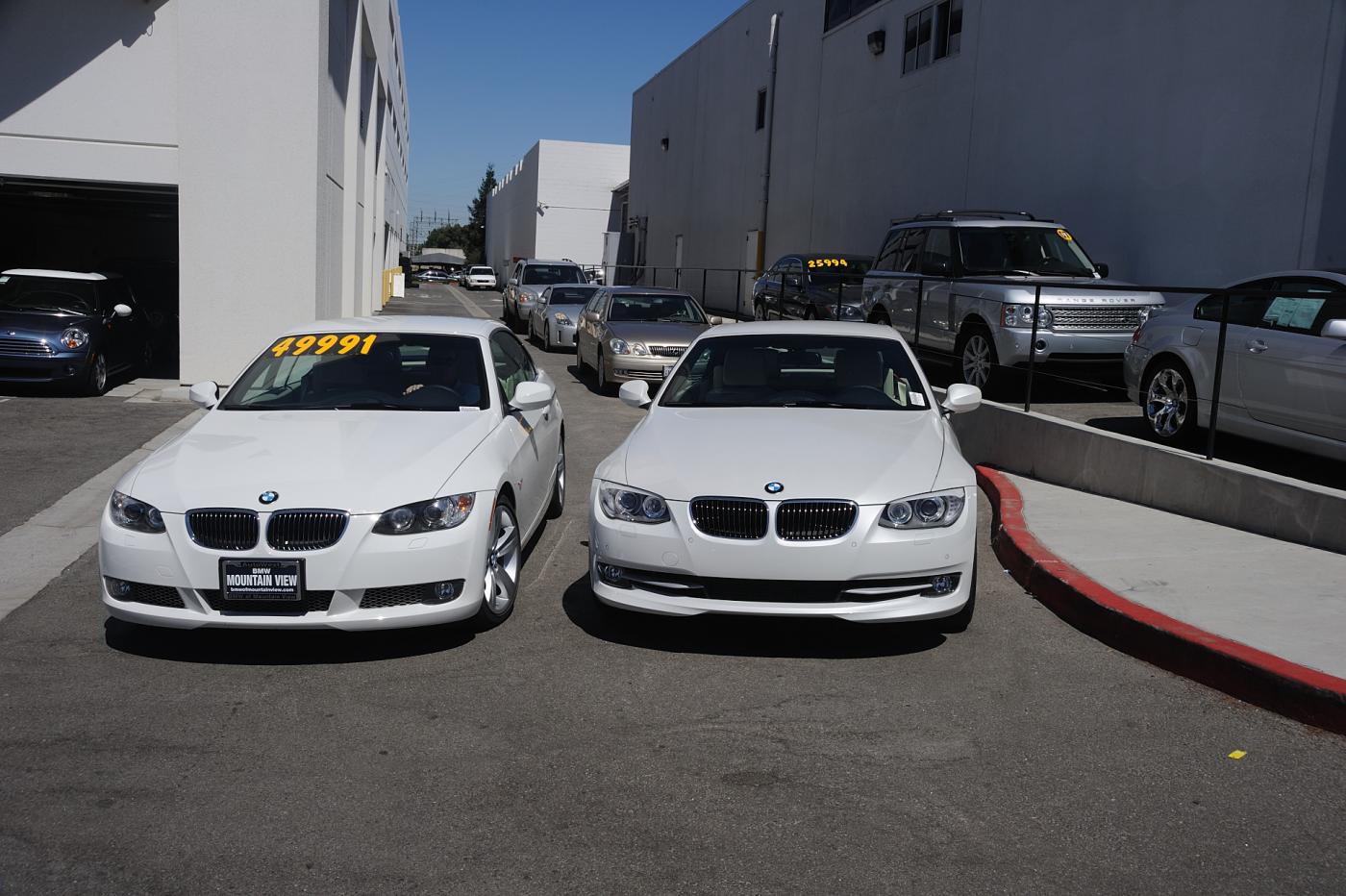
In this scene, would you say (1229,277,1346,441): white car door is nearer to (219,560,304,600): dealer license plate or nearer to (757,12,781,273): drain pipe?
(219,560,304,600): dealer license plate

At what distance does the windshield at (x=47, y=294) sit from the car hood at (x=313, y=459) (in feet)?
31.7

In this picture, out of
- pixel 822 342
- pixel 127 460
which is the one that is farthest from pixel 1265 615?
pixel 127 460

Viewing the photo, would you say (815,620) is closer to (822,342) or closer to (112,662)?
(822,342)

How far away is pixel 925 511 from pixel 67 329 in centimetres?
1211

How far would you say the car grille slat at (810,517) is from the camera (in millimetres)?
5223

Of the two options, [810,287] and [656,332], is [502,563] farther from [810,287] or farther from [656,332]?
[810,287]

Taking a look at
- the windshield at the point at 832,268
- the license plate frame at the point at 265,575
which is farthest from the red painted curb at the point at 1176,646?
the windshield at the point at 832,268

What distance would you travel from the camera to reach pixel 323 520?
16.6 feet

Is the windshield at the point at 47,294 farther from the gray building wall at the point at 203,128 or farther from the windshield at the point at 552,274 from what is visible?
the windshield at the point at 552,274

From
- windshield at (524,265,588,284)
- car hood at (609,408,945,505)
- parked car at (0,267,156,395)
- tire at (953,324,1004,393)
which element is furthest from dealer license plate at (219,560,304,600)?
windshield at (524,265,588,284)

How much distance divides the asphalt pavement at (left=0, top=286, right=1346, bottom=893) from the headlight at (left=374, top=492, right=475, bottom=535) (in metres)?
0.62

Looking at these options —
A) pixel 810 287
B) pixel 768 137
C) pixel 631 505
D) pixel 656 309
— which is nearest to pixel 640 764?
pixel 631 505

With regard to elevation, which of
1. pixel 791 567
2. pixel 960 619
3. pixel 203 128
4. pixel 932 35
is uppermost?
pixel 932 35

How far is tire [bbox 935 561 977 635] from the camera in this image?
562 cm
